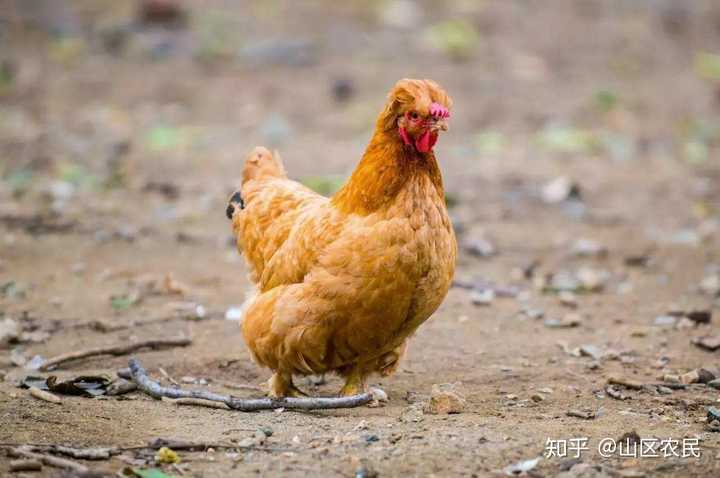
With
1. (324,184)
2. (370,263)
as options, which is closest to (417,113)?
(370,263)

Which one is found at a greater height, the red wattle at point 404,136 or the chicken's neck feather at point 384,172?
the red wattle at point 404,136

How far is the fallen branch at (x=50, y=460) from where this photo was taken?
359cm

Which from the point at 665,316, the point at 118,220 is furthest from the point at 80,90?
the point at 665,316

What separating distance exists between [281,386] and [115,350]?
1108 mm

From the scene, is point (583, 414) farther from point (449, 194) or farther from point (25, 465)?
point (449, 194)

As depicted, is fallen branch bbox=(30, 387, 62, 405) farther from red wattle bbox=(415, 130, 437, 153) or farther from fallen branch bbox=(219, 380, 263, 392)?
red wattle bbox=(415, 130, 437, 153)

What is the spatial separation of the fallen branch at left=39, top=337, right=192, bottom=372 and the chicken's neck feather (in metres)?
1.64

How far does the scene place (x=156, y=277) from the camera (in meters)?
7.05

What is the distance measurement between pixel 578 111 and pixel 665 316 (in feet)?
19.1

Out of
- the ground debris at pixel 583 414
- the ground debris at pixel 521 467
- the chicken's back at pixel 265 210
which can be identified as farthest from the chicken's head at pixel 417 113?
the ground debris at pixel 521 467

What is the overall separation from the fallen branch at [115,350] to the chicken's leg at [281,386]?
2.99 feet

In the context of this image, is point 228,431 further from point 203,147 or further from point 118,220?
point 203,147

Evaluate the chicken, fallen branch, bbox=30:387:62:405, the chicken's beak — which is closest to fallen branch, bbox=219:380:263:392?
the chicken

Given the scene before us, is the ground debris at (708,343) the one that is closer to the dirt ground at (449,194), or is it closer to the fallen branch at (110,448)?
the dirt ground at (449,194)
